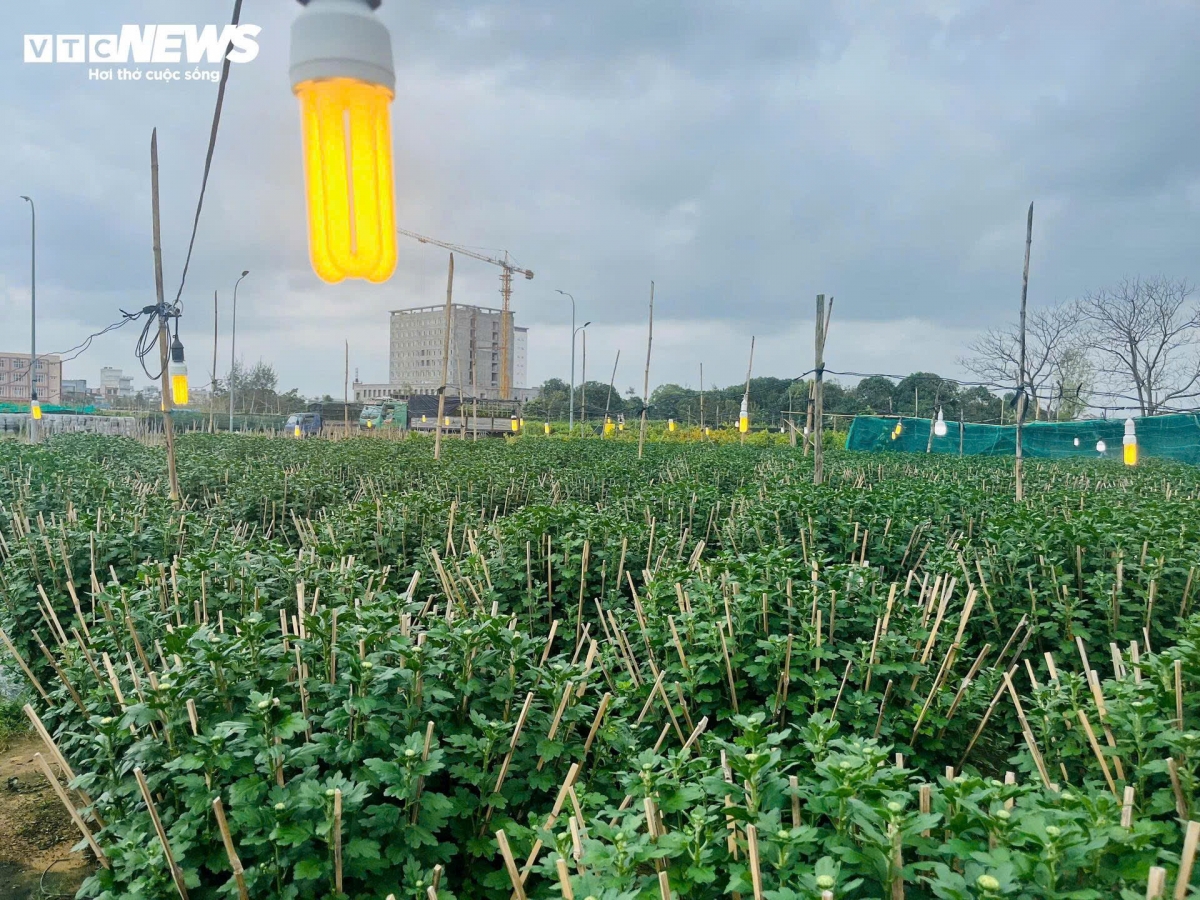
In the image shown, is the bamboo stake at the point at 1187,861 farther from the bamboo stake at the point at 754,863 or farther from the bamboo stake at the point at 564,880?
the bamboo stake at the point at 564,880

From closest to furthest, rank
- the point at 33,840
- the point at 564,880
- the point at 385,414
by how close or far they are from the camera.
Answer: the point at 564,880, the point at 33,840, the point at 385,414

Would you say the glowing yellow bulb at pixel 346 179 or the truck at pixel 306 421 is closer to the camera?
the glowing yellow bulb at pixel 346 179

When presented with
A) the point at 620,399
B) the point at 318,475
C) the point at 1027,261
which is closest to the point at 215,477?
the point at 318,475

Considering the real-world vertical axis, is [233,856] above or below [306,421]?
below

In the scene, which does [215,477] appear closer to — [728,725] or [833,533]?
[833,533]

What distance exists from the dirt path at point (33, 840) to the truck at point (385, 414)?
37.3 meters

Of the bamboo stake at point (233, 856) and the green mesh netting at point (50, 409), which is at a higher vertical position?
the green mesh netting at point (50, 409)

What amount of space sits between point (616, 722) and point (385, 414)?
151 feet

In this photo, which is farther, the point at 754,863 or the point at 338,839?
the point at 338,839

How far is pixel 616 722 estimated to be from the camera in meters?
3.37

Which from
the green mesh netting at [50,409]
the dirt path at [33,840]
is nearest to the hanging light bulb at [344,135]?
the dirt path at [33,840]

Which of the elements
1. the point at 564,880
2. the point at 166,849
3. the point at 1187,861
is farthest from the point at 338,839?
the point at 1187,861

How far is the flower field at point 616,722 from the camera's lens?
210 cm

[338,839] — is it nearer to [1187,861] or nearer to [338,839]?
[338,839]
